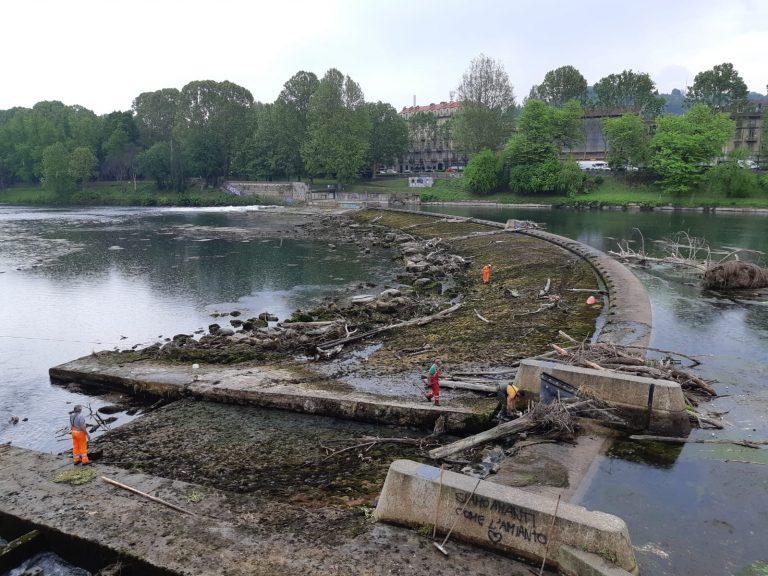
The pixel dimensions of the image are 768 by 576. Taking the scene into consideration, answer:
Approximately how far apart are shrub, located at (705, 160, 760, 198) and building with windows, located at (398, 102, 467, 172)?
193ft

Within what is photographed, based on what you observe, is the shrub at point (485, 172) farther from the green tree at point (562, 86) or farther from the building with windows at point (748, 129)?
the building with windows at point (748, 129)

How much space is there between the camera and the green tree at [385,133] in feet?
371

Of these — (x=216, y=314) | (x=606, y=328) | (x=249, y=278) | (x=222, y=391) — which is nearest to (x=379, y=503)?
(x=222, y=391)

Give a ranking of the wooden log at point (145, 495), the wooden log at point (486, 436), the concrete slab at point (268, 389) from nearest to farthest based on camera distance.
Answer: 1. the wooden log at point (145, 495)
2. the wooden log at point (486, 436)
3. the concrete slab at point (268, 389)

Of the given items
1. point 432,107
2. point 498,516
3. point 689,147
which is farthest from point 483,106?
point 498,516

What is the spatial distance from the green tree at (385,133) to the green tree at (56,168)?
2496 inches

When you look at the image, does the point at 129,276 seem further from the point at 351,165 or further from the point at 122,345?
the point at 351,165

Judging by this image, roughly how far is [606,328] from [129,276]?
33.5 meters

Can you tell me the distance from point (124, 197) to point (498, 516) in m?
123

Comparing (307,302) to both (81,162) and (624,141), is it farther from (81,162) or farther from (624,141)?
(81,162)

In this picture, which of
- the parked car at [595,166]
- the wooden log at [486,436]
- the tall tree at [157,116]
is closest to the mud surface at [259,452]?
the wooden log at [486,436]

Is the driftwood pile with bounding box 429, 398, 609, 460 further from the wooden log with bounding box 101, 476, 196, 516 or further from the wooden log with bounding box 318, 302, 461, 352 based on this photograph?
the wooden log with bounding box 318, 302, 461, 352

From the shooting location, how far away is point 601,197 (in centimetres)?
8862

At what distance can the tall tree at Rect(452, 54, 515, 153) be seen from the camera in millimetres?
103812
